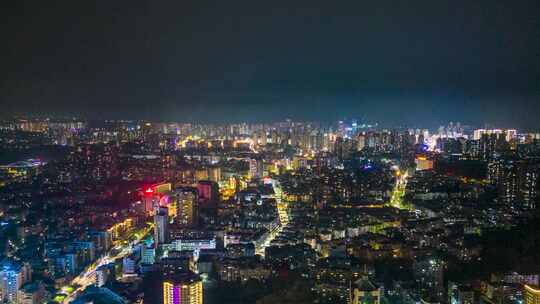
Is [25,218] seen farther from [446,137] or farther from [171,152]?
[446,137]

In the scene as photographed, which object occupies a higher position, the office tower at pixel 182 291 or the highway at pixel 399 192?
the highway at pixel 399 192

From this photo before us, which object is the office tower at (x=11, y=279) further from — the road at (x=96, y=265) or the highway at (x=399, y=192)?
the highway at (x=399, y=192)

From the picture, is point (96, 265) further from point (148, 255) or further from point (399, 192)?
point (399, 192)

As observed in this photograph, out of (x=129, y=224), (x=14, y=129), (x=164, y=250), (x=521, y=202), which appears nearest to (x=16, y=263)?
(x=164, y=250)

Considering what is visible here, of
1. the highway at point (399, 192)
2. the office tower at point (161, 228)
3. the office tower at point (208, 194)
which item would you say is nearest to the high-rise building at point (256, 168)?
the office tower at point (208, 194)

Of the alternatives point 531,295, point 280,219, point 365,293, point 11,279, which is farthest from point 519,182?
point 11,279

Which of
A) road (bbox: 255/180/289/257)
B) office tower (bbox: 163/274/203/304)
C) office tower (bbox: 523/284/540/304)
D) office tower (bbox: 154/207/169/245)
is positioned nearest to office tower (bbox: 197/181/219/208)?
road (bbox: 255/180/289/257)
